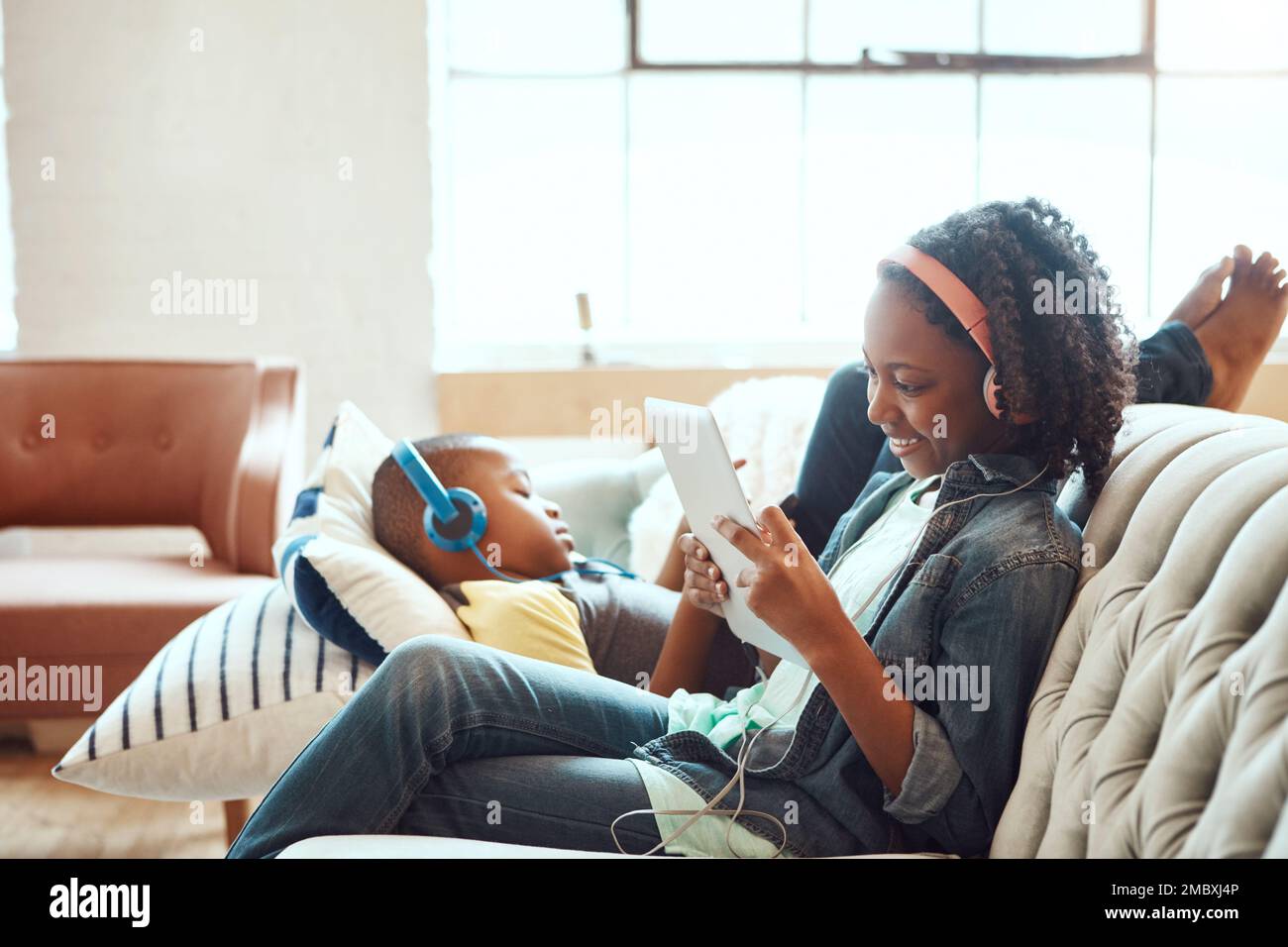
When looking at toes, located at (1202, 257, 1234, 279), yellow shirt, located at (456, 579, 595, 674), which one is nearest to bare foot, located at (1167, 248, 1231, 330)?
toes, located at (1202, 257, 1234, 279)

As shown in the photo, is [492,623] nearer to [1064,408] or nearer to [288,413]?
[1064,408]

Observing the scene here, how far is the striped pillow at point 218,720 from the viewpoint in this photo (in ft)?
4.75

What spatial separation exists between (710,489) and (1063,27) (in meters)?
2.71

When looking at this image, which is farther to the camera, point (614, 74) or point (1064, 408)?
point (614, 74)

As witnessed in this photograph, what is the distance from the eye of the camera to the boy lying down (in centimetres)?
145

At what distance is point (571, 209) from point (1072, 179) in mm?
1455

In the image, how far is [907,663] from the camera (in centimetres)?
100
